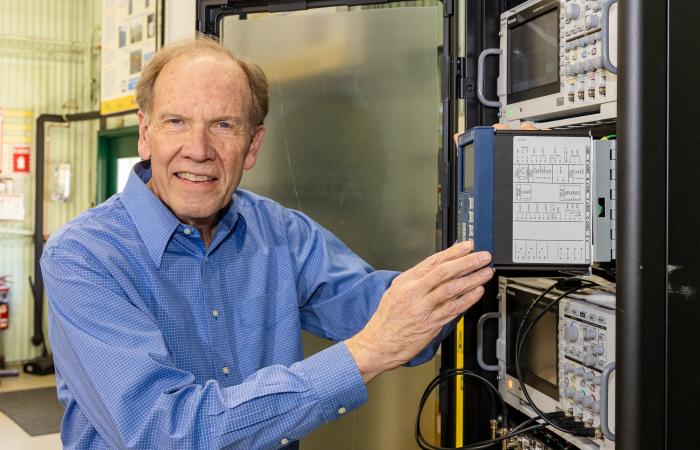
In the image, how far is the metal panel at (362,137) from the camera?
2326 millimetres

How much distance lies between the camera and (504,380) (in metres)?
2.08

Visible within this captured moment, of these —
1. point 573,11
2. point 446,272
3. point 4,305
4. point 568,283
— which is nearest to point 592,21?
point 573,11

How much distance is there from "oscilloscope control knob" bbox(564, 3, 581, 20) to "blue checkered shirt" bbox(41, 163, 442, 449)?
75 centimetres

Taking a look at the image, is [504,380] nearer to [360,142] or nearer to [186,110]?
[360,142]

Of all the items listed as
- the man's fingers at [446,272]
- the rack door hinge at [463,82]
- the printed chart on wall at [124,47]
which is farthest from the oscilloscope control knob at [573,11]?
the printed chart on wall at [124,47]

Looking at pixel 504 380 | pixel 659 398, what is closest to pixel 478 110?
pixel 504 380

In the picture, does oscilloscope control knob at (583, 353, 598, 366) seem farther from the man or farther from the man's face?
the man's face

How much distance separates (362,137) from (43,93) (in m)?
5.38

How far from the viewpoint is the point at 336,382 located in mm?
1282

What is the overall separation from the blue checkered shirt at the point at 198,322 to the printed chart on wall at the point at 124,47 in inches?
135

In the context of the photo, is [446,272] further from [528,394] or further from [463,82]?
[463,82]

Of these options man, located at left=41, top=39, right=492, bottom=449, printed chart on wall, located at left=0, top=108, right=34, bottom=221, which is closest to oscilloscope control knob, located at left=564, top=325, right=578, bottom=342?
man, located at left=41, top=39, right=492, bottom=449

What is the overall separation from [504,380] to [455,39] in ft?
3.18

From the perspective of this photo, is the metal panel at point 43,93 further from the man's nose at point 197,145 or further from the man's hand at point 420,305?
the man's hand at point 420,305
